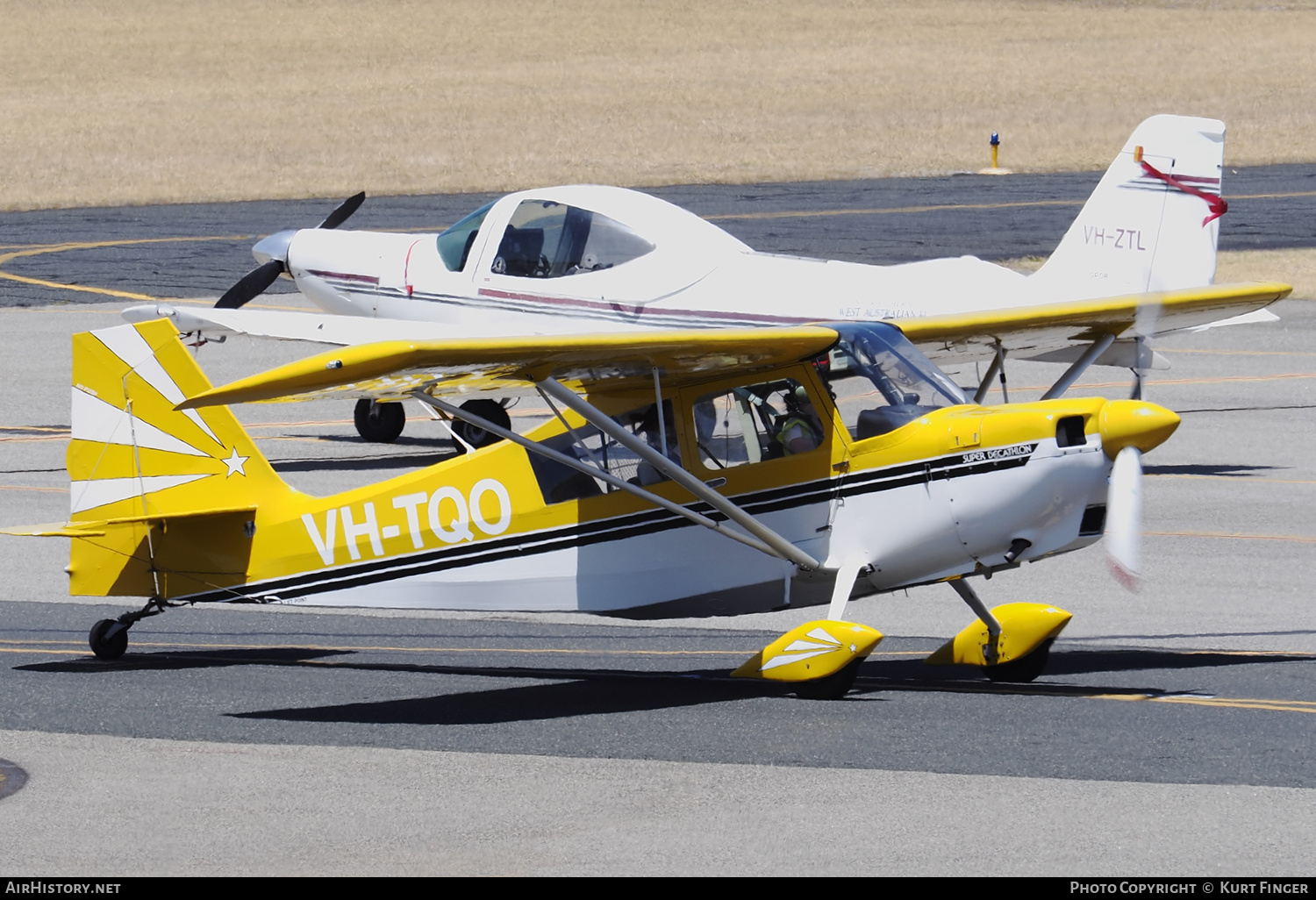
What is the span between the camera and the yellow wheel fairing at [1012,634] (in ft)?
35.4

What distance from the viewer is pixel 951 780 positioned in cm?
884

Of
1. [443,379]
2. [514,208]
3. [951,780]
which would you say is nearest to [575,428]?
[443,379]

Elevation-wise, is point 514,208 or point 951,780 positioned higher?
point 514,208

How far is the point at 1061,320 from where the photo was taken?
39.8 feet

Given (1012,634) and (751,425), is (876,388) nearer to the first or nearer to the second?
(751,425)

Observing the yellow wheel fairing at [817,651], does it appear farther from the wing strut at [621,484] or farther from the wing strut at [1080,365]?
the wing strut at [1080,365]

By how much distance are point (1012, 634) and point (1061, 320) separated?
2.30 meters

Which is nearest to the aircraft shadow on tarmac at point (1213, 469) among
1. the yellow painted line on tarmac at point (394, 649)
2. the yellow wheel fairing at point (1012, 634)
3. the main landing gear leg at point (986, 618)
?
the yellow painted line on tarmac at point (394, 649)

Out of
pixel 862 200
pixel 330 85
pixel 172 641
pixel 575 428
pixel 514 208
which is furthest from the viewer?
pixel 330 85

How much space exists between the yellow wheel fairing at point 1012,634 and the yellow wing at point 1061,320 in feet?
6.11

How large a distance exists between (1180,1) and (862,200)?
61.9 m
